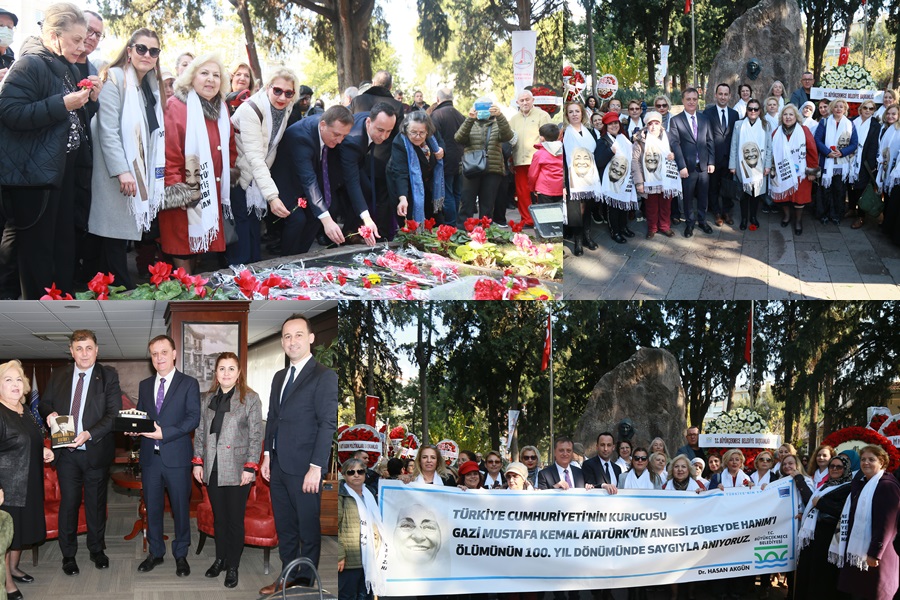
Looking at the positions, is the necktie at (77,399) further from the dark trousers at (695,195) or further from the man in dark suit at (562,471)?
the dark trousers at (695,195)

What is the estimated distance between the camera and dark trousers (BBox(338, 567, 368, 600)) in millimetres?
5711

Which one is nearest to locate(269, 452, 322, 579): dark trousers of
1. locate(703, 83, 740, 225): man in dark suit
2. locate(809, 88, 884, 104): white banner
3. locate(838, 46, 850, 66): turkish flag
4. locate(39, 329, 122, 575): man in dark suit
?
locate(39, 329, 122, 575): man in dark suit

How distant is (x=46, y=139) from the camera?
17.5 feet

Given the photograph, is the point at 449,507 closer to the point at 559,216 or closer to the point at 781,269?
the point at 559,216

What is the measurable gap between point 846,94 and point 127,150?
6429 mm

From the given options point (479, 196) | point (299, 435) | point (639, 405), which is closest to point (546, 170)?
point (479, 196)

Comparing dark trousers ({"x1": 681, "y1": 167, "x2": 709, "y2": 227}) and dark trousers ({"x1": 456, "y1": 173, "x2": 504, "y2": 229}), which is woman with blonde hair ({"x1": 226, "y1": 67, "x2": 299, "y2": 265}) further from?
dark trousers ({"x1": 681, "y1": 167, "x2": 709, "y2": 227})

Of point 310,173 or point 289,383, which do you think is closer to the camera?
point 289,383

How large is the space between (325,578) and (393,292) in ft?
6.49

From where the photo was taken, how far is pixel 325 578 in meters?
6.35

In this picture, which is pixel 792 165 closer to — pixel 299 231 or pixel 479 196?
pixel 479 196

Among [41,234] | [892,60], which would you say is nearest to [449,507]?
[41,234]

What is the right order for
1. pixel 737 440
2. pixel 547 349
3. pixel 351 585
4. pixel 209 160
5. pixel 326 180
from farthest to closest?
pixel 547 349
pixel 737 440
pixel 326 180
pixel 209 160
pixel 351 585

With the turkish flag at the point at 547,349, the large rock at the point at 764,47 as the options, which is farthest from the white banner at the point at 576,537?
the large rock at the point at 764,47
